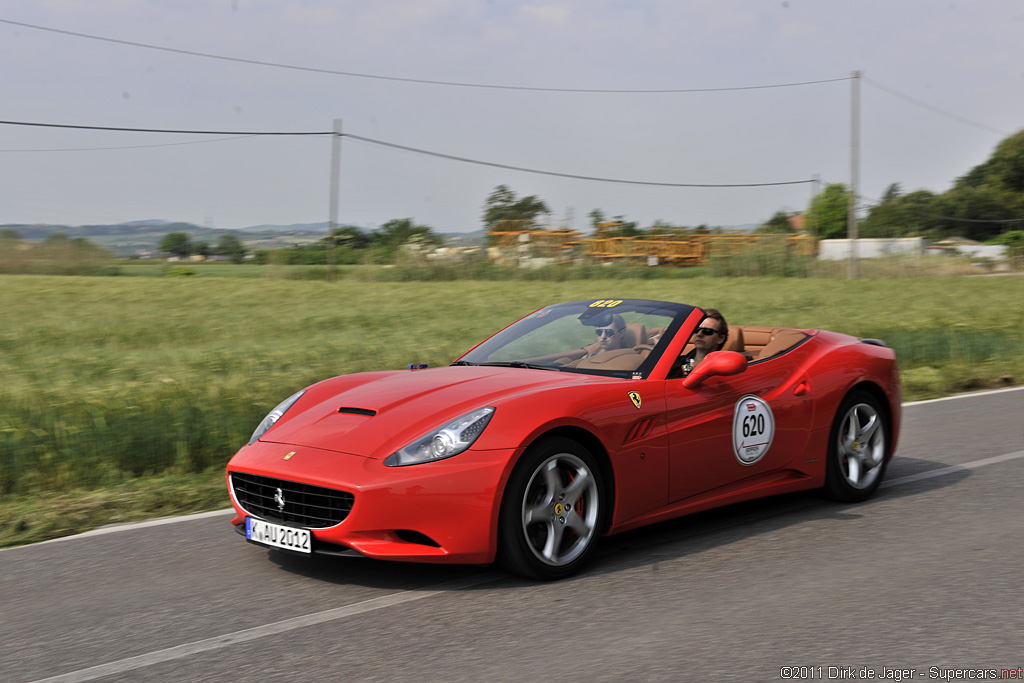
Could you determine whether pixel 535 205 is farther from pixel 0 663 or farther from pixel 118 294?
pixel 0 663

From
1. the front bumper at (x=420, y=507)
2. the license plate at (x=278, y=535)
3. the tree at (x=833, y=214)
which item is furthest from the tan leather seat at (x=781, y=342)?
the tree at (x=833, y=214)

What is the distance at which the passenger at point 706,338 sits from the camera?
18.1 feet

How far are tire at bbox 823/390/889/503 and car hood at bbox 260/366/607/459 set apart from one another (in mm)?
1824

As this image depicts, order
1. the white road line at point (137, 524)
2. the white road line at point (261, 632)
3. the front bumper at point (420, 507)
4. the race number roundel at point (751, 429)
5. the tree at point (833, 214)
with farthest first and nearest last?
the tree at point (833, 214) → the white road line at point (137, 524) → the race number roundel at point (751, 429) → the front bumper at point (420, 507) → the white road line at point (261, 632)

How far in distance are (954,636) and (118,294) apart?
27951 mm

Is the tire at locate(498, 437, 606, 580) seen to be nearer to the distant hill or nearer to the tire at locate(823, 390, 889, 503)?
the tire at locate(823, 390, 889, 503)

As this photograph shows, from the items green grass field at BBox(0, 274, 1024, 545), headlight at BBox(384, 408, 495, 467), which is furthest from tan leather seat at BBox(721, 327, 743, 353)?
green grass field at BBox(0, 274, 1024, 545)

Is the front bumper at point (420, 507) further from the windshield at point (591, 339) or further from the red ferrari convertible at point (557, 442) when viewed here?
the windshield at point (591, 339)

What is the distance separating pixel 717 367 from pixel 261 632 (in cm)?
262

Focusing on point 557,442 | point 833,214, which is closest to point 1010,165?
point 833,214

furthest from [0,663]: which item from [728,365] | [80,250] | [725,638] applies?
[80,250]

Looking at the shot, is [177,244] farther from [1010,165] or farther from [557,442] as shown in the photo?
[1010,165]

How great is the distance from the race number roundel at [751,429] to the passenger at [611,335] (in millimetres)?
743

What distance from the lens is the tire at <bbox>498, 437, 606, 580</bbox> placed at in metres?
4.36
